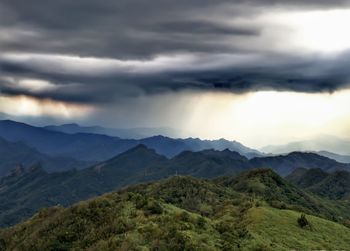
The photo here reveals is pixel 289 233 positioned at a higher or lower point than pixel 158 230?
lower

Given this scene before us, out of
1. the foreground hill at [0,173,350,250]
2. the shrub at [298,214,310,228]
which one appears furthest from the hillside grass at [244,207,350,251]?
the shrub at [298,214,310,228]

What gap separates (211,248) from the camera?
91.4m

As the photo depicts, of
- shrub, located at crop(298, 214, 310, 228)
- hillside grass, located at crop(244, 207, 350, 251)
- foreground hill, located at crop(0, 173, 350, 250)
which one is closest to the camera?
foreground hill, located at crop(0, 173, 350, 250)

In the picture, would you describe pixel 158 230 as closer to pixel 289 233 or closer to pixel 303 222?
pixel 289 233

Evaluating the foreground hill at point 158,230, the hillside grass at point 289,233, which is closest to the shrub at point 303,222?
the foreground hill at point 158,230

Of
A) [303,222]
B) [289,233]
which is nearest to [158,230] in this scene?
[289,233]

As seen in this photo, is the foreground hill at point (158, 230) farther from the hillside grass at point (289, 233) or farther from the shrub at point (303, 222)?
the shrub at point (303, 222)

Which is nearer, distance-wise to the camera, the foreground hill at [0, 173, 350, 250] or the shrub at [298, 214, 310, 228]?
the foreground hill at [0, 173, 350, 250]

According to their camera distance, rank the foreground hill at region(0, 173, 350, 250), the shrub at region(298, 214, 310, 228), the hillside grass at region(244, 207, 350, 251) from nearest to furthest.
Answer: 1. the foreground hill at region(0, 173, 350, 250)
2. the hillside grass at region(244, 207, 350, 251)
3. the shrub at region(298, 214, 310, 228)

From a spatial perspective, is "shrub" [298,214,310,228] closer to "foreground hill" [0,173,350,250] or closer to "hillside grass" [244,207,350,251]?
"foreground hill" [0,173,350,250]

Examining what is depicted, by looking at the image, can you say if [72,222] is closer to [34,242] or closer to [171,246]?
[34,242]

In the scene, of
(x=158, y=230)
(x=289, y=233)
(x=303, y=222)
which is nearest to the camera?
(x=158, y=230)

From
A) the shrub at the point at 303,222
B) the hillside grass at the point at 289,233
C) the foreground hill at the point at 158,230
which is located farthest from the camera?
the shrub at the point at 303,222

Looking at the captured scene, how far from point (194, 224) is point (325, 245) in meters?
37.2
